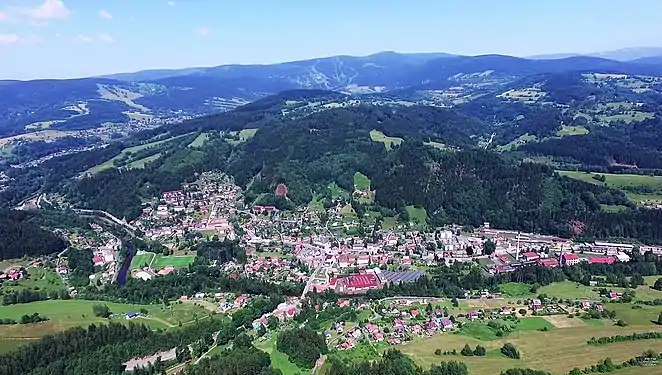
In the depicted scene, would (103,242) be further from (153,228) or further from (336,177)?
(336,177)

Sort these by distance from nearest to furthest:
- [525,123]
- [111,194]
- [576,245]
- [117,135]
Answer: [576,245]
[111,194]
[525,123]
[117,135]

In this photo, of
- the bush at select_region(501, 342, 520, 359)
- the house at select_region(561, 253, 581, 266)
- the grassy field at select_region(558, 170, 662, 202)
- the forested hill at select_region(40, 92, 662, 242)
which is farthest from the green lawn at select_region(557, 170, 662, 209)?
the bush at select_region(501, 342, 520, 359)

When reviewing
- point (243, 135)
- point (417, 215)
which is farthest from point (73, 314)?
point (243, 135)

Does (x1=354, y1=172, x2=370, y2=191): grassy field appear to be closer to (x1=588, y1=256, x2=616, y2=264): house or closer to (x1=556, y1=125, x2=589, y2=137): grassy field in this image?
(x1=588, y1=256, x2=616, y2=264): house

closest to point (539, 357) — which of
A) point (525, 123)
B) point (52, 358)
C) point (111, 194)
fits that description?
point (52, 358)

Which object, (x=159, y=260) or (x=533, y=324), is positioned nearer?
(x=533, y=324)

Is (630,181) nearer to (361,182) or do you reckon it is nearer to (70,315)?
(361,182)

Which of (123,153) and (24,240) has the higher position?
(123,153)
